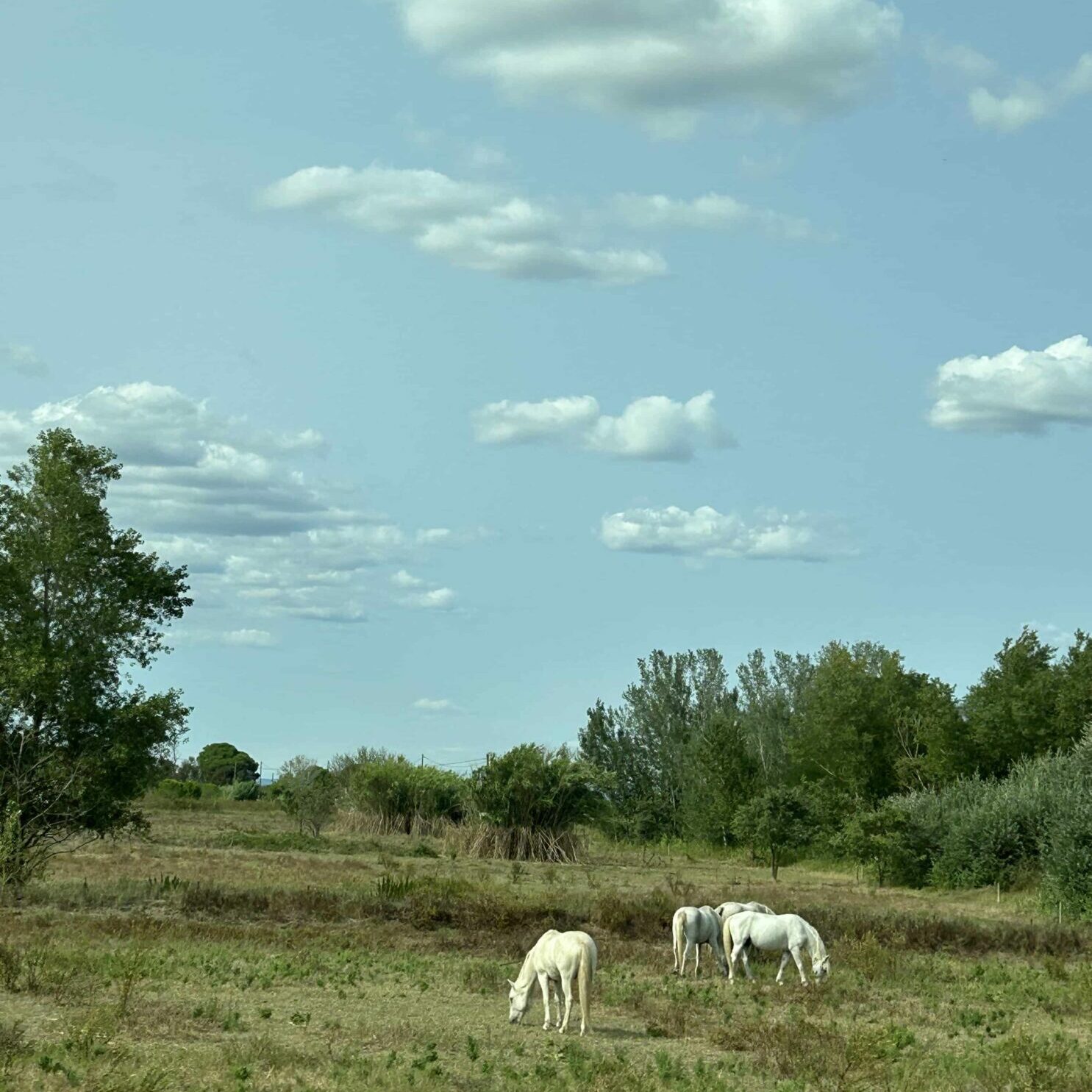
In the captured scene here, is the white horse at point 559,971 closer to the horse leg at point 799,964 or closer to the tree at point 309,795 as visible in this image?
the horse leg at point 799,964

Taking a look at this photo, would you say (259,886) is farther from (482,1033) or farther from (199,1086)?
(199,1086)

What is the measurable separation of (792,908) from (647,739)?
6788cm

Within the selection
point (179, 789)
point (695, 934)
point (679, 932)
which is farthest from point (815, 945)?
point (179, 789)

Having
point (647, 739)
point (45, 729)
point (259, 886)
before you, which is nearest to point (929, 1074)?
point (259, 886)

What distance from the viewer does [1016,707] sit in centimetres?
6531

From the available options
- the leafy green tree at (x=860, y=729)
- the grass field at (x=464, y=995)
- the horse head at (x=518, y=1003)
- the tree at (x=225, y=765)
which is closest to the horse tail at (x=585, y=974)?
the grass field at (x=464, y=995)

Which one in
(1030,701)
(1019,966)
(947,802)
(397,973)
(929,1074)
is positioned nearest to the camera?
(929,1074)

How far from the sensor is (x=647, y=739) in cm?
10150

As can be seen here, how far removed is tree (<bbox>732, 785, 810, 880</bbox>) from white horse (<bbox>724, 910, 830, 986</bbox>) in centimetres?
3426

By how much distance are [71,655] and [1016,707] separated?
46888 millimetres

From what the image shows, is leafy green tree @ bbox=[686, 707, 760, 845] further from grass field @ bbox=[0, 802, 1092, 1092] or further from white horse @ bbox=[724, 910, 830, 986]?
white horse @ bbox=[724, 910, 830, 986]

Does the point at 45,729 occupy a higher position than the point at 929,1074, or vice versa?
the point at 45,729

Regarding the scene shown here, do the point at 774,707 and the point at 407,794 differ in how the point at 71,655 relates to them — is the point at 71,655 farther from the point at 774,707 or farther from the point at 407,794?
the point at 774,707

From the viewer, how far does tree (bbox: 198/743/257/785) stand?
136000 mm
